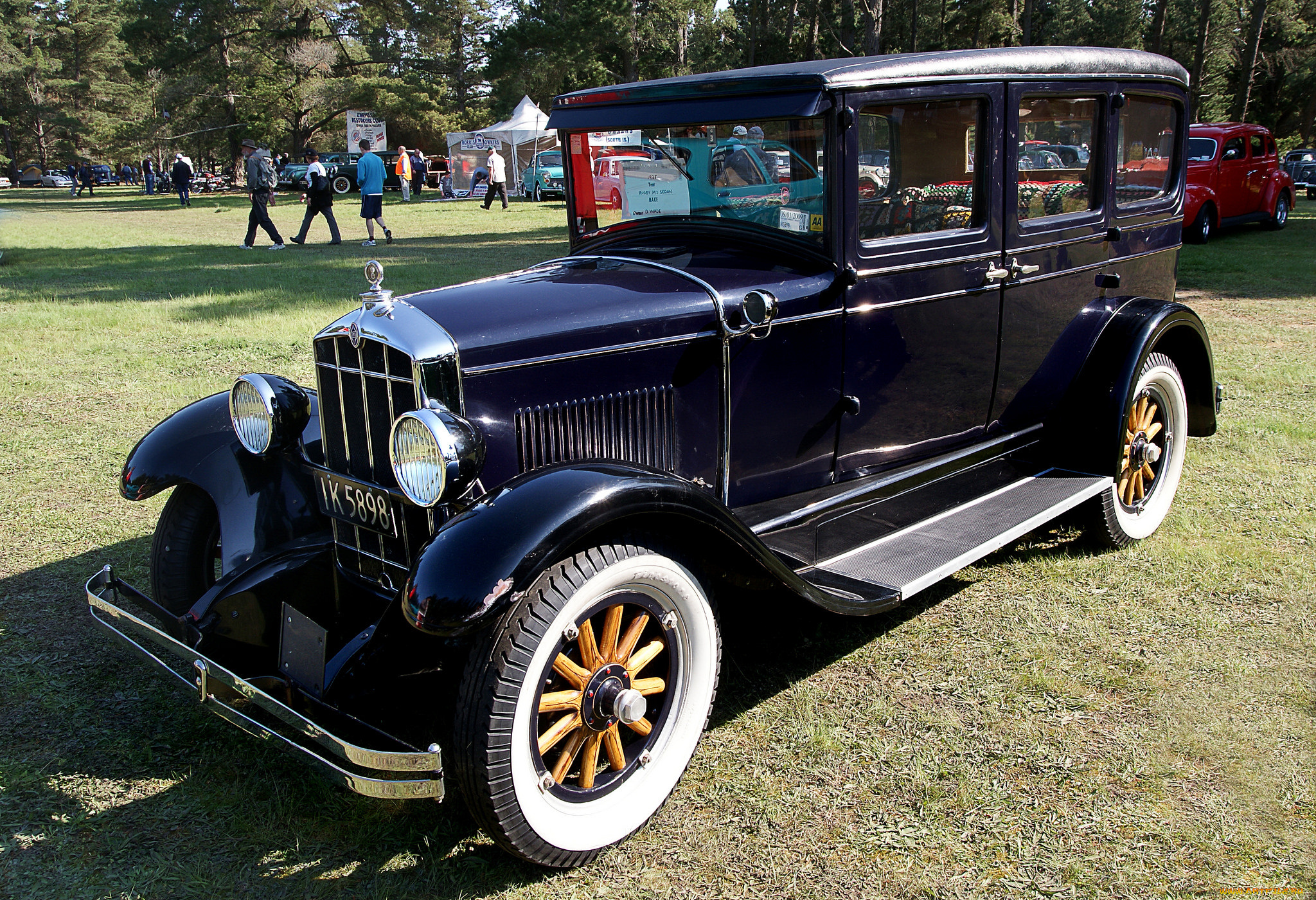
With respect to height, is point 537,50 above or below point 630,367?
above

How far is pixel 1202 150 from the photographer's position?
46.4 feet

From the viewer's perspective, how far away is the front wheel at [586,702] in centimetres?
210

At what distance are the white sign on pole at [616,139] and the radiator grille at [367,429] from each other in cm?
135

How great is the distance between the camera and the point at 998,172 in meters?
3.46

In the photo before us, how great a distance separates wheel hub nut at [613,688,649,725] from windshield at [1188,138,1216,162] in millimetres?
14992

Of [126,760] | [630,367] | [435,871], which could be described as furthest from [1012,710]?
[126,760]

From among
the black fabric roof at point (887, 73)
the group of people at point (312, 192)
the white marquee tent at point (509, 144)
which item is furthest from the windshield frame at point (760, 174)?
the white marquee tent at point (509, 144)

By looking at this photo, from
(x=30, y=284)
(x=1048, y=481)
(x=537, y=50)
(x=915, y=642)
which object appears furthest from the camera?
(x=537, y=50)

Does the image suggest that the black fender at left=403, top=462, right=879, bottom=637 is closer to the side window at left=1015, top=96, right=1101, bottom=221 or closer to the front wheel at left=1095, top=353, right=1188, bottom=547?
the side window at left=1015, top=96, right=1101, bottom=221

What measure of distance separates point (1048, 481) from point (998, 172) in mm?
1279

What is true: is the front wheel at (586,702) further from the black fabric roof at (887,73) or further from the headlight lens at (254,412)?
the black fabric roof at (887,73)

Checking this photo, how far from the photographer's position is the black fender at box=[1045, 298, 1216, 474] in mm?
3764

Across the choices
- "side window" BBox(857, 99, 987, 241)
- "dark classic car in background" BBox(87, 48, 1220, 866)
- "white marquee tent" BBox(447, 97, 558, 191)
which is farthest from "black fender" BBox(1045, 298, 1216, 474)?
"white marquee tent" BBox(447, 97, 558, 191)

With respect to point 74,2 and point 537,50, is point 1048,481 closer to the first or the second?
point 537,50
